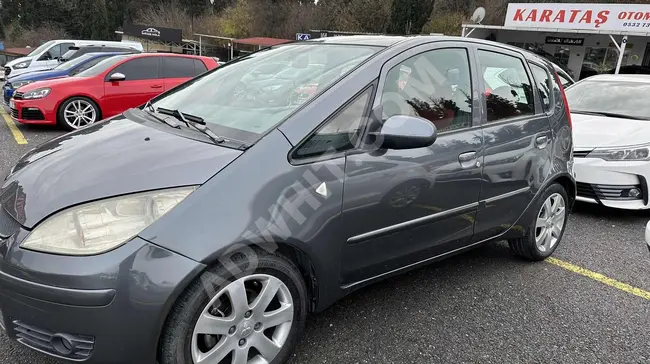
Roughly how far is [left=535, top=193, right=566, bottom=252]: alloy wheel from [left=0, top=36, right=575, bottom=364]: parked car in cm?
61

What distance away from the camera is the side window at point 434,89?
2.45 meters

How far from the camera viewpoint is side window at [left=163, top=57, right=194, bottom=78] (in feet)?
28.1

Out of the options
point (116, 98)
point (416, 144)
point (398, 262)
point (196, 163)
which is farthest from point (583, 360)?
point (116, 98)

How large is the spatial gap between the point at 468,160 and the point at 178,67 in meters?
7.31

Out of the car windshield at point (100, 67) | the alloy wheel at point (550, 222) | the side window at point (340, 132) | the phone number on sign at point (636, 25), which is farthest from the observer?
the phone number on sign at point (636, 25)

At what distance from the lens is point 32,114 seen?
732cm

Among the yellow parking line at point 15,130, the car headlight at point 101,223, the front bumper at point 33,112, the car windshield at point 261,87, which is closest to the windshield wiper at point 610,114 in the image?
the car windshield at point 261,87

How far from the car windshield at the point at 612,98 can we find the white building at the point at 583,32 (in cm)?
1308

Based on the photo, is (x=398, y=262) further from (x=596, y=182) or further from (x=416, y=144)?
(x=596, y=182)

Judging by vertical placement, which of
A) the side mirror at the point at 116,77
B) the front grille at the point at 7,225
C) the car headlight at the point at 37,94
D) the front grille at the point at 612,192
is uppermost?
the side mirror at the point at 116,77

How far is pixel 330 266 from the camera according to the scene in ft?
7.04

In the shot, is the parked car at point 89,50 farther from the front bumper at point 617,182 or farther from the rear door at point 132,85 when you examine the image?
the front bumper at point 617,182

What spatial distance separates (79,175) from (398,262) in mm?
1596

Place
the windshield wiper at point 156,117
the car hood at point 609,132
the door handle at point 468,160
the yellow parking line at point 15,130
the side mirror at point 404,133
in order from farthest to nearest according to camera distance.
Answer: the yellow parking line at point 15,130 → the car hood at point 609,132 → the door handle at point 468,160 → the windshield wiper at point 156,117 → the side mirror at point 404,133
